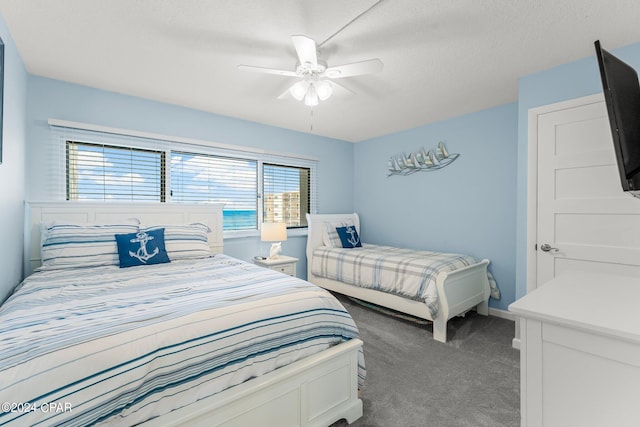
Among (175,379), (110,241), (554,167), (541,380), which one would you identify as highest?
(554,167)

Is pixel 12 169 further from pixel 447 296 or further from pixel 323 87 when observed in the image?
pixel 447 296

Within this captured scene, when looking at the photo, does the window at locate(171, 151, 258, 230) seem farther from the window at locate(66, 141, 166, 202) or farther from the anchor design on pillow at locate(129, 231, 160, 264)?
the anchor design on pillow at locate(129, 231, 160, 264)

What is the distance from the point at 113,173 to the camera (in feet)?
9.45

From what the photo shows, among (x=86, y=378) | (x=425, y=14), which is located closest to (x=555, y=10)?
(x=425, y=14)

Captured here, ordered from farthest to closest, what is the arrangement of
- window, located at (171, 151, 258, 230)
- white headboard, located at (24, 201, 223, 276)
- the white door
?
window, located at (171, 151, 258, 230) → white headboard, located at (24, 201, 223, 276) → the white door

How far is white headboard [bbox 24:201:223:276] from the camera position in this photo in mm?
2393

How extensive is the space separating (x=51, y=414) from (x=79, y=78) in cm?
283

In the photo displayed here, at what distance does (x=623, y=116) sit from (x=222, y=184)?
348 centimetres

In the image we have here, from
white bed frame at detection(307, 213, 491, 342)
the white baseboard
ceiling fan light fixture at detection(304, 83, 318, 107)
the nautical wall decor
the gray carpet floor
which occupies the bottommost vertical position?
the gray carpet floor

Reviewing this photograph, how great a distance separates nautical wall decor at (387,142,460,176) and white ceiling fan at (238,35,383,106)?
2.19 m

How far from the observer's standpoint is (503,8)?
167 cm

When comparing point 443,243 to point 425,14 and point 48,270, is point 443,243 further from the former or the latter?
point 48,270

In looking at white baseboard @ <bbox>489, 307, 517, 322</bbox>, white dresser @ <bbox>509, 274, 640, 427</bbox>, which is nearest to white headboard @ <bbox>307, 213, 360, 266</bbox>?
white baseboard @ <bbox>489, 307, 517, 322</bbox>

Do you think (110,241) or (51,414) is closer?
(51,414)
